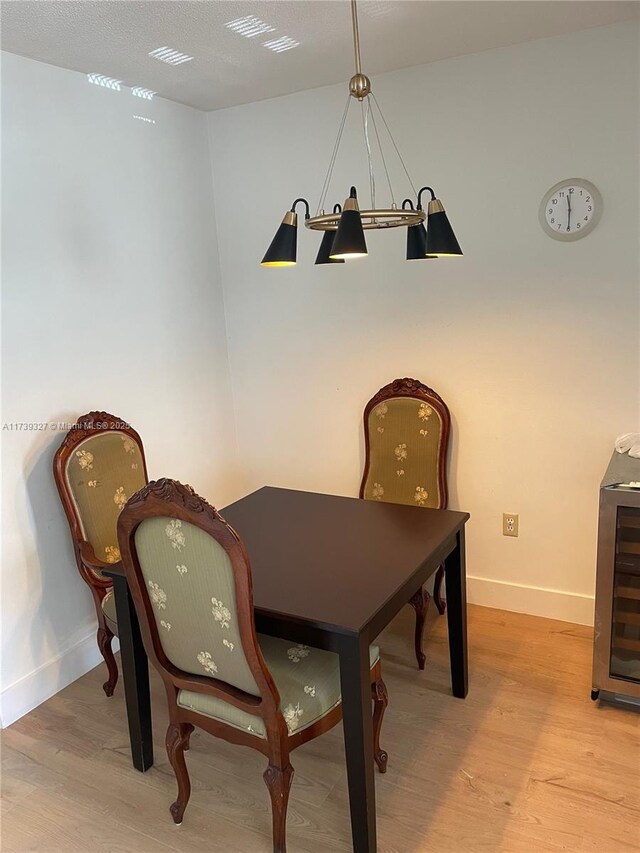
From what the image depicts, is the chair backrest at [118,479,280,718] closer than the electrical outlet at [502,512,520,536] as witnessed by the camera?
Yes

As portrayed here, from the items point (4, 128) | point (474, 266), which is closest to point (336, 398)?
point (474, 266)

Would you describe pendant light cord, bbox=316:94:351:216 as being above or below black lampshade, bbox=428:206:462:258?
above

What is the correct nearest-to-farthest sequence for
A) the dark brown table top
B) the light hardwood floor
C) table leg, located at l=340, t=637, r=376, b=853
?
table leg, located at l=340, t=637, r=376, b=853 → the dark brown table top → the light hardwood floor

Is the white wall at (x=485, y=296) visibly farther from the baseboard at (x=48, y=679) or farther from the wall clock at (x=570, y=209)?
the baseboard at (x=48, y=679)

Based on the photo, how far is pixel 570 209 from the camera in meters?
2.70

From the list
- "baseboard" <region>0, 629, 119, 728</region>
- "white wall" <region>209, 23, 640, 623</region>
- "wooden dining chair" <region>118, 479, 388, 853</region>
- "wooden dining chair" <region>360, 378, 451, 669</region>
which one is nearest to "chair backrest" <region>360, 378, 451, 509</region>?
"wooden dining chair" <region>360, 378, 451, 669</region>

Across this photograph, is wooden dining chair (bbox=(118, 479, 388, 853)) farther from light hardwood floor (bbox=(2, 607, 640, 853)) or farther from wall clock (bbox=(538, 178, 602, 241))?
wall clock (bbox=(538, 178, 602, 241))

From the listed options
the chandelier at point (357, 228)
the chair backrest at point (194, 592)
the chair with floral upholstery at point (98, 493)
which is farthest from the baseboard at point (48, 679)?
the chandelier at point (357, 228)

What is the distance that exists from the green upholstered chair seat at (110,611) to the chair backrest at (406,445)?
1.28 m

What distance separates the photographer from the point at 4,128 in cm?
248

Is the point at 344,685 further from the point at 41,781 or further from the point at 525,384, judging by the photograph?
the point at 525,384

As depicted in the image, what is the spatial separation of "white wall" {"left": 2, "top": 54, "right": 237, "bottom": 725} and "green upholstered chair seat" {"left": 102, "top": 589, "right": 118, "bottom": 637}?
34 cm

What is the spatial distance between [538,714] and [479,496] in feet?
3.38

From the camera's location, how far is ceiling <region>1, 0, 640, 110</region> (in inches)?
85.1
